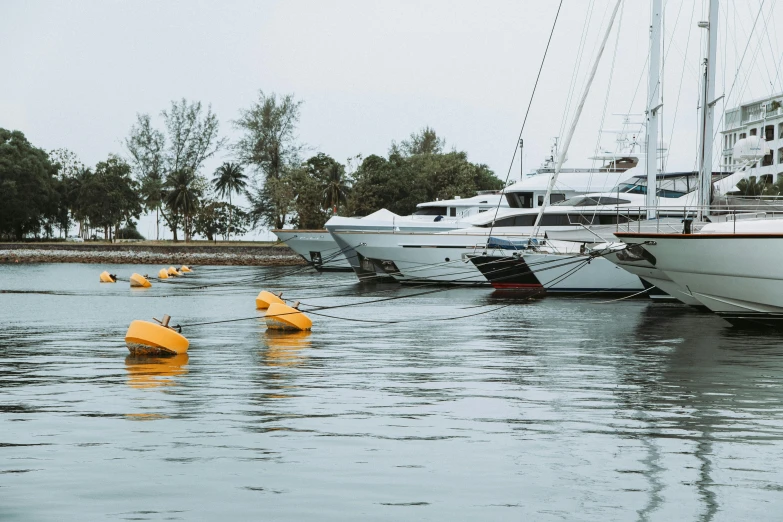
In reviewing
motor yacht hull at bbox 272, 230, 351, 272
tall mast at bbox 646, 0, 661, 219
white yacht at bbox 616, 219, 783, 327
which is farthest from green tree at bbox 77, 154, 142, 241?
white yacht at bbox 616, 219, 783, 327

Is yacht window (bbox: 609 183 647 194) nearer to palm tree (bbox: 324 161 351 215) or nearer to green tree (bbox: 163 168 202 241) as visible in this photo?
palm tree (bbox: 324 161 351 215)

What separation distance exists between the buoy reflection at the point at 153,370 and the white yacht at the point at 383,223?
75.3ft

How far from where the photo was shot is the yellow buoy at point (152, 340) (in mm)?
17266

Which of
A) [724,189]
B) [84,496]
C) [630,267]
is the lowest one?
[84,496]

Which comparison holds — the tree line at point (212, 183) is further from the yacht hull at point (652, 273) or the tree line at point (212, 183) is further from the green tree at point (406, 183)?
the yacht hull at point (652, 273)

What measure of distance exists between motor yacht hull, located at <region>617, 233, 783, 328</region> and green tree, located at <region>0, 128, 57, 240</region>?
294ft

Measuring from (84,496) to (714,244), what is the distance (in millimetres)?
15288

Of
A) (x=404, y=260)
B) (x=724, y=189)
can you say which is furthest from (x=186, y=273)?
(x=724, y=189)

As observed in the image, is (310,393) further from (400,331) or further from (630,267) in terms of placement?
(630,267)

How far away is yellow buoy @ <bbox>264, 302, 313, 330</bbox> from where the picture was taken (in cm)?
2266

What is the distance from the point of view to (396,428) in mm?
10523

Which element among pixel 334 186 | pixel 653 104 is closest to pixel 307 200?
pixel 334 186

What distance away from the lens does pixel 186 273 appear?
2544 inches

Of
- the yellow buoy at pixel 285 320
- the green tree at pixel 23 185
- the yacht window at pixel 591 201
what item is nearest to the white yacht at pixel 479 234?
the yacht window at pixel 591 201
